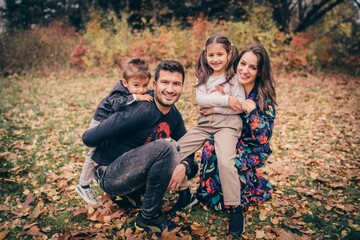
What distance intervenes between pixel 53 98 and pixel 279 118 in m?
6.45

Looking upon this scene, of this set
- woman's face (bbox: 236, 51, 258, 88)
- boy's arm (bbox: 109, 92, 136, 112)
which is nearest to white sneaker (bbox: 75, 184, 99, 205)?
boy's arm (bbox: 109, 92, 136, 112)

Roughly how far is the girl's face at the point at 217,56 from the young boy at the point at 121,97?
741mm

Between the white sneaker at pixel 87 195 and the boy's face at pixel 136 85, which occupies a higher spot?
the boy's face at pixel 136 85

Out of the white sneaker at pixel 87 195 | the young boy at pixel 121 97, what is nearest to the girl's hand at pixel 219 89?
the young boy at pixel 121 97

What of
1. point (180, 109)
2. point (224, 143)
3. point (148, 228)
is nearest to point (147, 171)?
point (148, 228)

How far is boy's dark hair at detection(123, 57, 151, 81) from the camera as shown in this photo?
10.6ft

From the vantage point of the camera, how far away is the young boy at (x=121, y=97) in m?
2.91

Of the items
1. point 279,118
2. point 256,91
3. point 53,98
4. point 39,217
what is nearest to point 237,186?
point 256,91

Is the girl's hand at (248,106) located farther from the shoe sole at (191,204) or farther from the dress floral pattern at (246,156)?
the shoe sole at (191,204)

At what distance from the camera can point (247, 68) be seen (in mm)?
3197

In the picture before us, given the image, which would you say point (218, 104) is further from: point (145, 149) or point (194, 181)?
point (194, 181)

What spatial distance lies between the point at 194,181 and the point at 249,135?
49.8 inches

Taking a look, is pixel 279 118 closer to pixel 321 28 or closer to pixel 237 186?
pixel 237 186

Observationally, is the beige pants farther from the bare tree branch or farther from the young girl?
the bare tree branch
